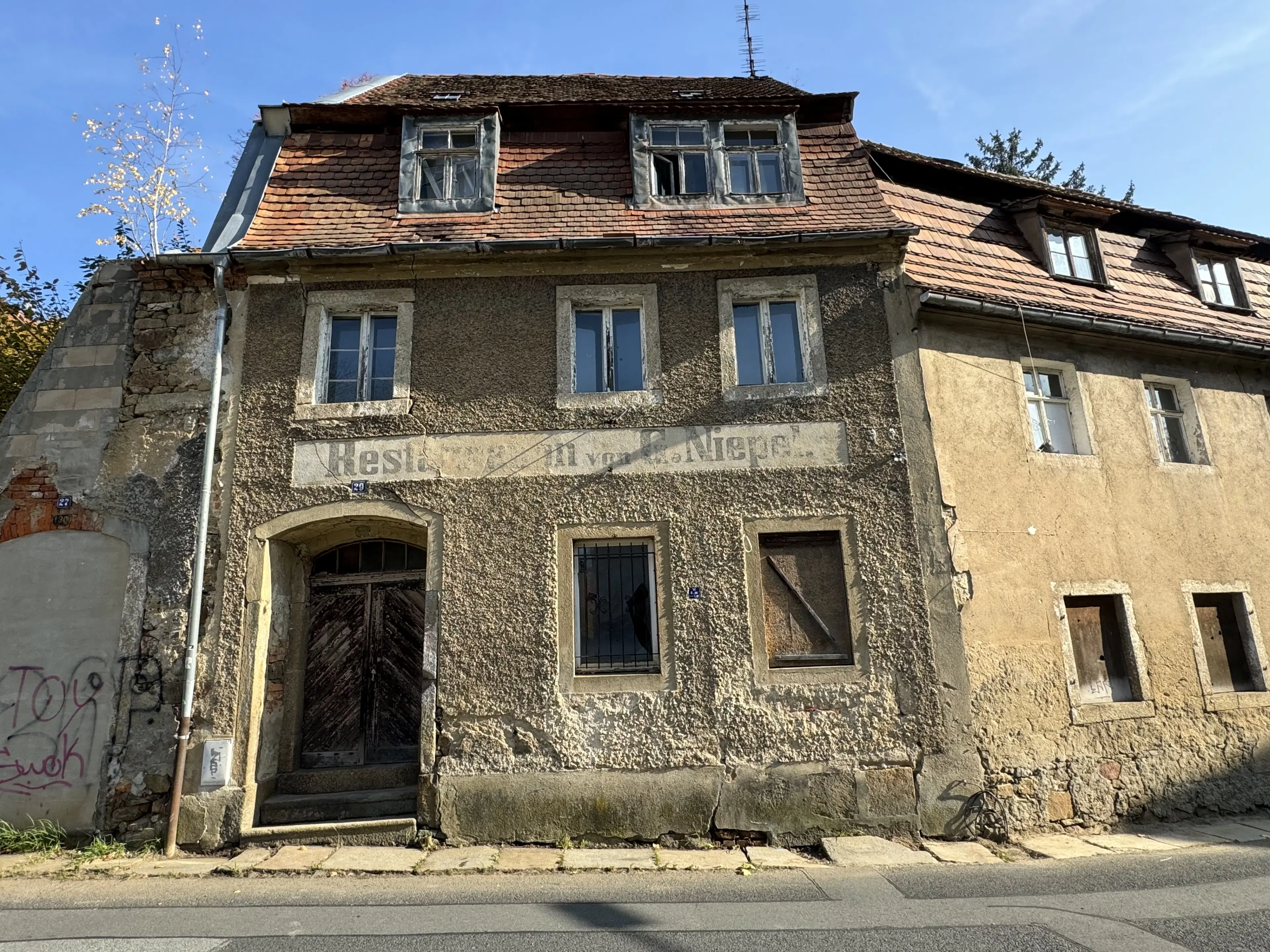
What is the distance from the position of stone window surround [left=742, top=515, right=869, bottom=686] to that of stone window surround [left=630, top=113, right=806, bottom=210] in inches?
151

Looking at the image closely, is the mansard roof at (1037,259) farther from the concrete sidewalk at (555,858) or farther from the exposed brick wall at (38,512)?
the exposed brick wall at (38,512)

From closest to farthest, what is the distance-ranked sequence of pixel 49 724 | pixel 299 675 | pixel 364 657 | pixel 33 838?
pixel 33 838, pixel 49 724, pixel 299 675, pixel 364 657

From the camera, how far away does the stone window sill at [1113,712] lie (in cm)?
748

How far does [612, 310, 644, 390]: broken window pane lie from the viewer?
310 inches

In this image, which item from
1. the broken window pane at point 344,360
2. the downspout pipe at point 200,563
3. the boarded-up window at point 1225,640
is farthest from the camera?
the boarded-up window at point 1225,640

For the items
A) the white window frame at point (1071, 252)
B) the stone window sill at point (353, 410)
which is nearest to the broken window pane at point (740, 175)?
the white window frame at point (1071, 252)

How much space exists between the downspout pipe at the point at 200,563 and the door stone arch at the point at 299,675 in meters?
0.47

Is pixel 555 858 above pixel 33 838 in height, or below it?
below

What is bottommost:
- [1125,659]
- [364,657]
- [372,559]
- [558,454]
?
[1125,659]

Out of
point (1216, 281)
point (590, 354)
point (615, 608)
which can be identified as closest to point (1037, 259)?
point (1216, 281)

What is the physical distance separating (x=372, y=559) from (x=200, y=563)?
1722mm

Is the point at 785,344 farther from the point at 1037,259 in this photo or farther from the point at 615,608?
the point at 1037,259

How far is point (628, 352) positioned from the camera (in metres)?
7.98

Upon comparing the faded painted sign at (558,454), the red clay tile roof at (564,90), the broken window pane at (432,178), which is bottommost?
the faded painted sign at (558,454)
